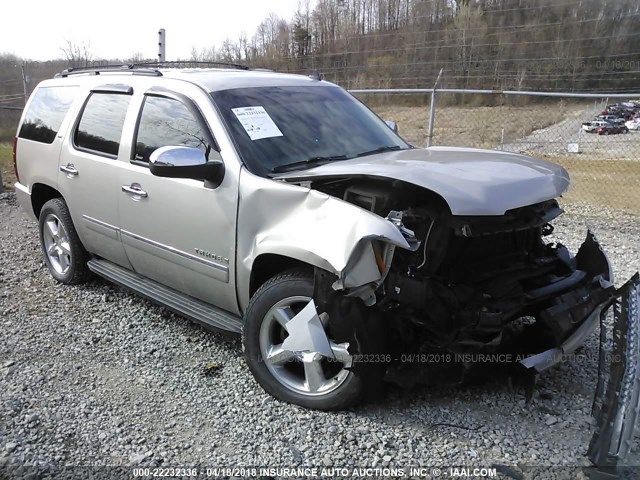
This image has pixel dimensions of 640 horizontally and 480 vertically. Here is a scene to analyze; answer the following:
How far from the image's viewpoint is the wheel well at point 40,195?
190 inches

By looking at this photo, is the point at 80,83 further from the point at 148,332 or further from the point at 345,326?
the point at 345,326

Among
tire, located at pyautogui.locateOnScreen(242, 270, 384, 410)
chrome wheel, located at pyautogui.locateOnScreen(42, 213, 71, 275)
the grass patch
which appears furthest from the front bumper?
the grass patch

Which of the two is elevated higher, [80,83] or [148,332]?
[80,83]

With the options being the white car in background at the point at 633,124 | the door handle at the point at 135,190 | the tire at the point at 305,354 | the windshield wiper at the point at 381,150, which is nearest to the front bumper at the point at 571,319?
the tire at the point at 305,354

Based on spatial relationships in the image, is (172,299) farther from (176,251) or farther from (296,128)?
(296,128)

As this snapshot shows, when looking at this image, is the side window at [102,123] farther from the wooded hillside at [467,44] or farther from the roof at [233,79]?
the wooded hillside at [467,44]

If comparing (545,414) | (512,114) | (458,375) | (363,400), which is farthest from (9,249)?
(512,114)

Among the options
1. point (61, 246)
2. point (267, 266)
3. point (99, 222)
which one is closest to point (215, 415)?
point (267, 266)

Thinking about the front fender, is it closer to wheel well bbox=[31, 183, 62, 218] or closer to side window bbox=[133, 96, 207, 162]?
side window bbox=[133, 96, 207, 162]

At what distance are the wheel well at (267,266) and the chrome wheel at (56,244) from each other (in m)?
2.36

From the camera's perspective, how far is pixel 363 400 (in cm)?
274

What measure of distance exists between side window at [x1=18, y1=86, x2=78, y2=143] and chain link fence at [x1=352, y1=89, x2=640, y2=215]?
5.48m

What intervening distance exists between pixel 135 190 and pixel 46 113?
1.83 m

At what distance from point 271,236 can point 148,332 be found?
5.15 ft
